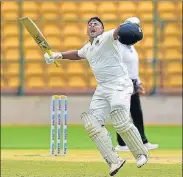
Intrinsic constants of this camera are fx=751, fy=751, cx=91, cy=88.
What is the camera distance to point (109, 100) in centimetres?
831

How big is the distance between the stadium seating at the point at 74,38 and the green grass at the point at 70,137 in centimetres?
176

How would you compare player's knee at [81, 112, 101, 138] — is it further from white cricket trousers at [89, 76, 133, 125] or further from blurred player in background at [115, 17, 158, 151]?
blurred player in background at [115, 17, 158, 151]

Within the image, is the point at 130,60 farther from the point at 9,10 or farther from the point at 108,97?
the point at 9,10

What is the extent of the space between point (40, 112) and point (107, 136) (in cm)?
703

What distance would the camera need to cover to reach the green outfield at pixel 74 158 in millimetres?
8484

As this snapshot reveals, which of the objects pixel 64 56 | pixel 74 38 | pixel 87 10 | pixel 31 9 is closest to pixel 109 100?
pixel 64 56

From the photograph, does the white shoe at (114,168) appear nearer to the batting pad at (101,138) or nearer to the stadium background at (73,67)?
the batting pad at (101,138)

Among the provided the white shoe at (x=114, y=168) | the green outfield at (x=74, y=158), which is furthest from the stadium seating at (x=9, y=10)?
the white shoe at (x=114, y=168)

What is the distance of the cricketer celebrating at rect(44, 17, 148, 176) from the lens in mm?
8164

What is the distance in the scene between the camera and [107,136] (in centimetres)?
827

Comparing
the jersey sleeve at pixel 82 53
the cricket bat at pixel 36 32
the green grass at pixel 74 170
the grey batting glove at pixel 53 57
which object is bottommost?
the green grass at pixel 74 170

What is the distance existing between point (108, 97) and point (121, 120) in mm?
343

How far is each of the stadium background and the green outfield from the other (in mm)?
157

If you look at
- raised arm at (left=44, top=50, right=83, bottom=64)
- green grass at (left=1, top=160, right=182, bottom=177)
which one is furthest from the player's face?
green grass at (left=1, top=160, right=182, bottom=177)
